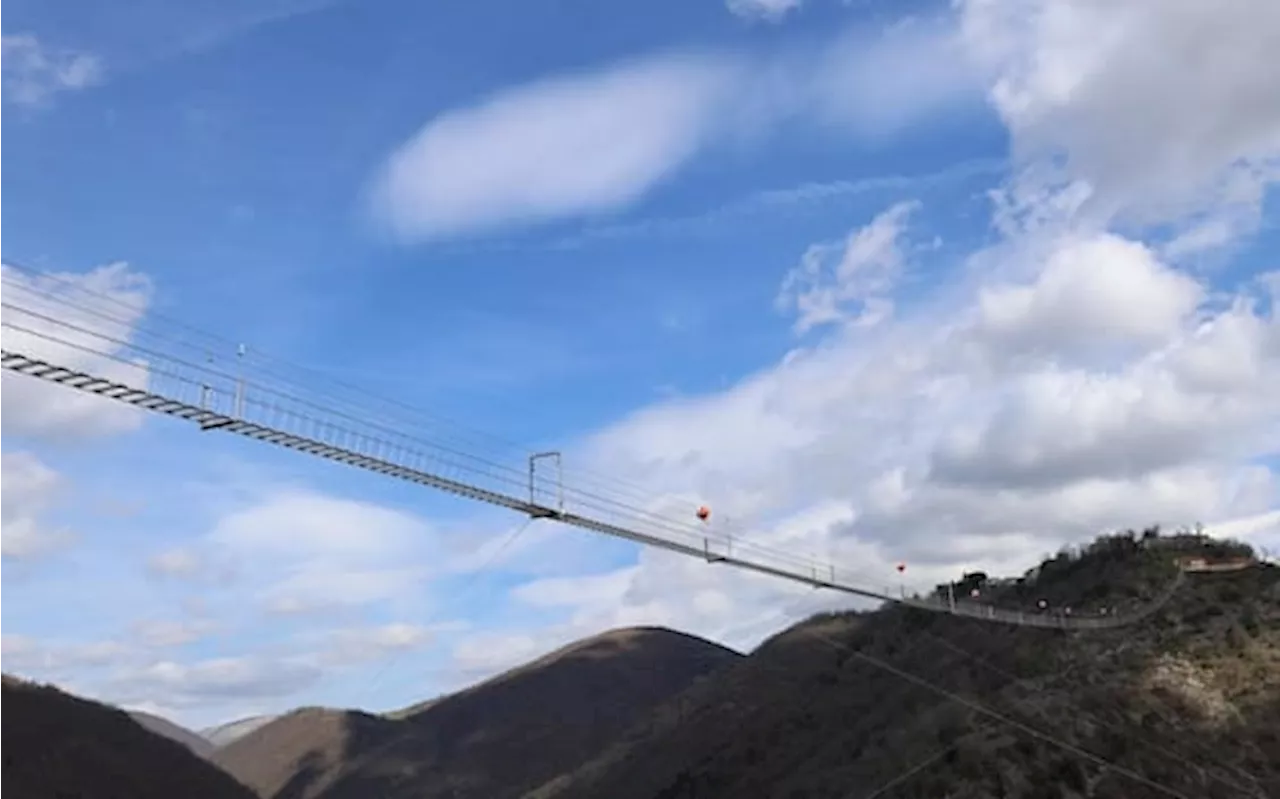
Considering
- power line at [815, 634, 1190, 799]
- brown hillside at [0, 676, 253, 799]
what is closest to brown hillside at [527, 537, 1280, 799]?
power line at [815, 634, 1190, 799]

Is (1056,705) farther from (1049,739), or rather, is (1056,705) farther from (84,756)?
(84,756)

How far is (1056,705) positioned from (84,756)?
363 ft

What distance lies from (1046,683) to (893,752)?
890 cm

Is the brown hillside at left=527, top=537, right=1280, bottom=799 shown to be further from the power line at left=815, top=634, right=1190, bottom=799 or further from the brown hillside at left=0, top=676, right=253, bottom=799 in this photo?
the brown hillside at left=0, top=676, right=253, bottom=799

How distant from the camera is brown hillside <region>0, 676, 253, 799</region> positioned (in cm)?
12475

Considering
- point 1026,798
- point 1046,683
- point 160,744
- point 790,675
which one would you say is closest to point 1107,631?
point 1046,683

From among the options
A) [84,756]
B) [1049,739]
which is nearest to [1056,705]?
[1049,739]

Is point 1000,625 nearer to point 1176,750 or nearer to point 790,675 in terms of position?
point 1176,750

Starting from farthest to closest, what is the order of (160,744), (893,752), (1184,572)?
(160,744), (1184,572), (893,752)

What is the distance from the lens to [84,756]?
444 feet

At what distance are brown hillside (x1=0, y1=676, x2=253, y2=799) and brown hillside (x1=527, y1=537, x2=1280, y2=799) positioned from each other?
62.9 metres

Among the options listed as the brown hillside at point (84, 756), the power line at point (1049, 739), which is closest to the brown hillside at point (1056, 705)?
the power line at point (1049, 739)

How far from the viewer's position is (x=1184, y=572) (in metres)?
79.8

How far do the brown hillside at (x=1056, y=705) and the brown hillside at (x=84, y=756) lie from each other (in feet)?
206
